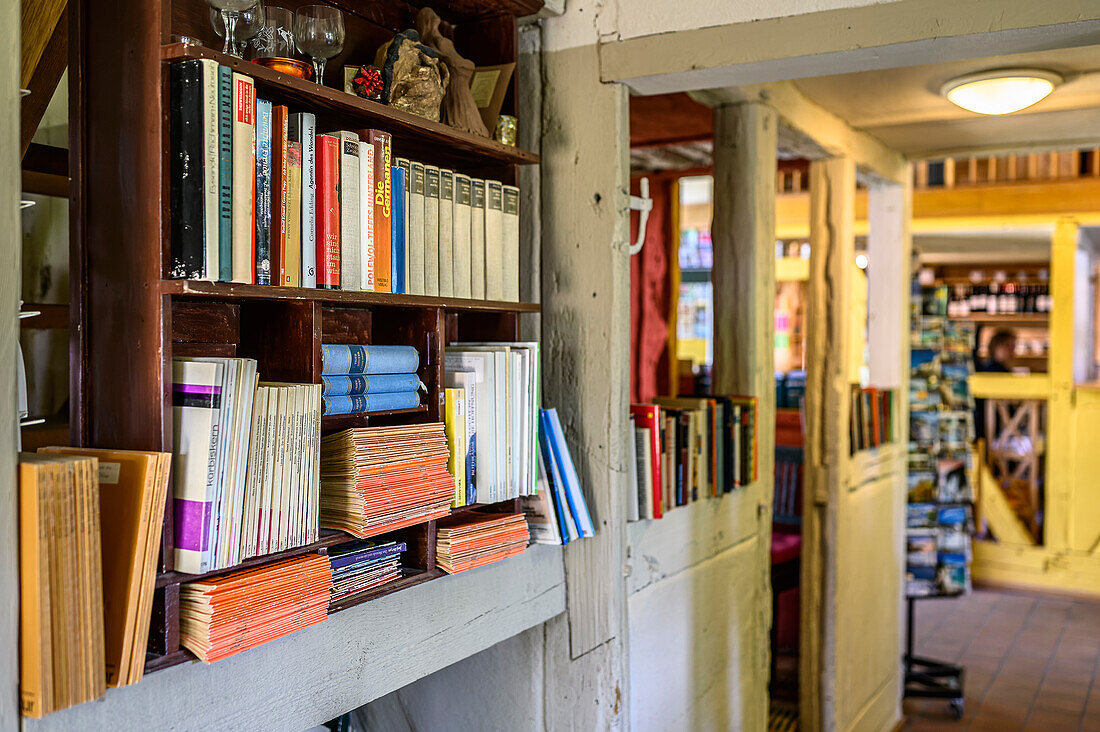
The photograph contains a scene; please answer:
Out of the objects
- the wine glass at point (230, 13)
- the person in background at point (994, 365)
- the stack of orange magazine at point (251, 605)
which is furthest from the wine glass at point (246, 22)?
the person in background at point (994, 365)

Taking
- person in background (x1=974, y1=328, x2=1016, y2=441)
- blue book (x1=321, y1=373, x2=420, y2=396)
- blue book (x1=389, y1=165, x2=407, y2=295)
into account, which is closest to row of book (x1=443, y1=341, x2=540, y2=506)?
blue book (x1=321, y1=373, x2=420, y2=396)

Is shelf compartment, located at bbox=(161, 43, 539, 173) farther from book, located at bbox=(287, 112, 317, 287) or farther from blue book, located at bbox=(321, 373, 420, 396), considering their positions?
blue book, located at bbox=(321, 373, 420, 396)

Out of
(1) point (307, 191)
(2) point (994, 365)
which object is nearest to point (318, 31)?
(1) point (307, 191)

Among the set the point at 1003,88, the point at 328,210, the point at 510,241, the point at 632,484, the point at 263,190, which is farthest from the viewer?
the point at 1003,88

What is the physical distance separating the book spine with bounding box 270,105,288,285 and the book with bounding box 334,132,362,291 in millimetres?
126

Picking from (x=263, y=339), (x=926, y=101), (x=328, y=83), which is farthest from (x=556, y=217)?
(x=926, y=101)

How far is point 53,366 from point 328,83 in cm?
136

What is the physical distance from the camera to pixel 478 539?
1.94m

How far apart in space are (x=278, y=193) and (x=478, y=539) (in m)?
0.80

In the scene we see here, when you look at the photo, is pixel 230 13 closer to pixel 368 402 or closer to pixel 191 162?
pixel 191 162

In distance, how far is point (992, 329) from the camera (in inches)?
410

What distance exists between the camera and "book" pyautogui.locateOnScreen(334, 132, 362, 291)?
1642mm

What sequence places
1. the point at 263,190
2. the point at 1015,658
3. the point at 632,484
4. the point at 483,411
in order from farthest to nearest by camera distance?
the point at 1015,658 < the point at 632,484 < the point at 483,411 < the point at 263,190

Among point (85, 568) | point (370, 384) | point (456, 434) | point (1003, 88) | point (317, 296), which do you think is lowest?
point (85, 568)
